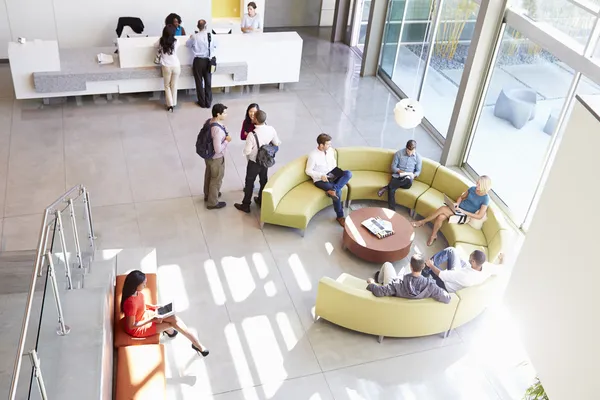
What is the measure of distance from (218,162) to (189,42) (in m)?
3.57

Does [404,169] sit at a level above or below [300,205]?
above

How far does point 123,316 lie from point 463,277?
383cm

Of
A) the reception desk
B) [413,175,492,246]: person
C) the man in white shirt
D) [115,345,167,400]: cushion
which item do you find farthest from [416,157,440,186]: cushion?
[115,345,167,400]: cushion

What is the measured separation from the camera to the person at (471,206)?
8.30 metres

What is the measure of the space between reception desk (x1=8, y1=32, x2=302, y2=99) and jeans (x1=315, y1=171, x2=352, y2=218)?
3945 mm

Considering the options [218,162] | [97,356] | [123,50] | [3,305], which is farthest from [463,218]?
[123,50]

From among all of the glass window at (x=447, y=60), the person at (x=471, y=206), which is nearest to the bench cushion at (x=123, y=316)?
the person at (x=471, y=206)

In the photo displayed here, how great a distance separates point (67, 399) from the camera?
5023 mm

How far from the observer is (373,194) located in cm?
941

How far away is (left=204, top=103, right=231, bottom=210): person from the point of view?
27.0ft

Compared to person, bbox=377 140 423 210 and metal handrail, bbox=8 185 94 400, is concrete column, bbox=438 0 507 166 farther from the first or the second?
metal handrail, bbox=8 185 94 400

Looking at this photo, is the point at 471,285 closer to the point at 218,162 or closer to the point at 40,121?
the point at 218,162

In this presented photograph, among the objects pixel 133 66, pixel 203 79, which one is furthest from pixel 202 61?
pixel 133 66

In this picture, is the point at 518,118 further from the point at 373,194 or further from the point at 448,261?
the point at 448,261
